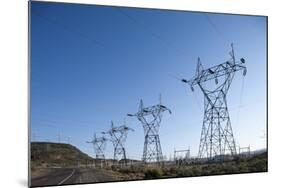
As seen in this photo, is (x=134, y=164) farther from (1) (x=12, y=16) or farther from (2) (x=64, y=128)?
(1) (x=12, y=16)

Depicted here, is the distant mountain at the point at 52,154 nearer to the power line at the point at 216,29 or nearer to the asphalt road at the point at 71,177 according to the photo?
the asphalt road at the point at 71,177

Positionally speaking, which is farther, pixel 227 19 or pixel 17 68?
pixel 227 19

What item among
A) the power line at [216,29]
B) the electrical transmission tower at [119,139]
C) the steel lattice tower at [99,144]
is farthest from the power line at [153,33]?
the steel lattice tower at [99,144]

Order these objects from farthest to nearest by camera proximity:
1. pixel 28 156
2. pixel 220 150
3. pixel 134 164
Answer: pixel 220 150, pixel 134 164, pixel 28 156

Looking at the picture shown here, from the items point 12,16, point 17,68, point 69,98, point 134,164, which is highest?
point 12,16

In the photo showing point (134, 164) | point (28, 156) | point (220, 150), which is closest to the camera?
point (28, 156)

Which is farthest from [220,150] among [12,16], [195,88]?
[12,16]
